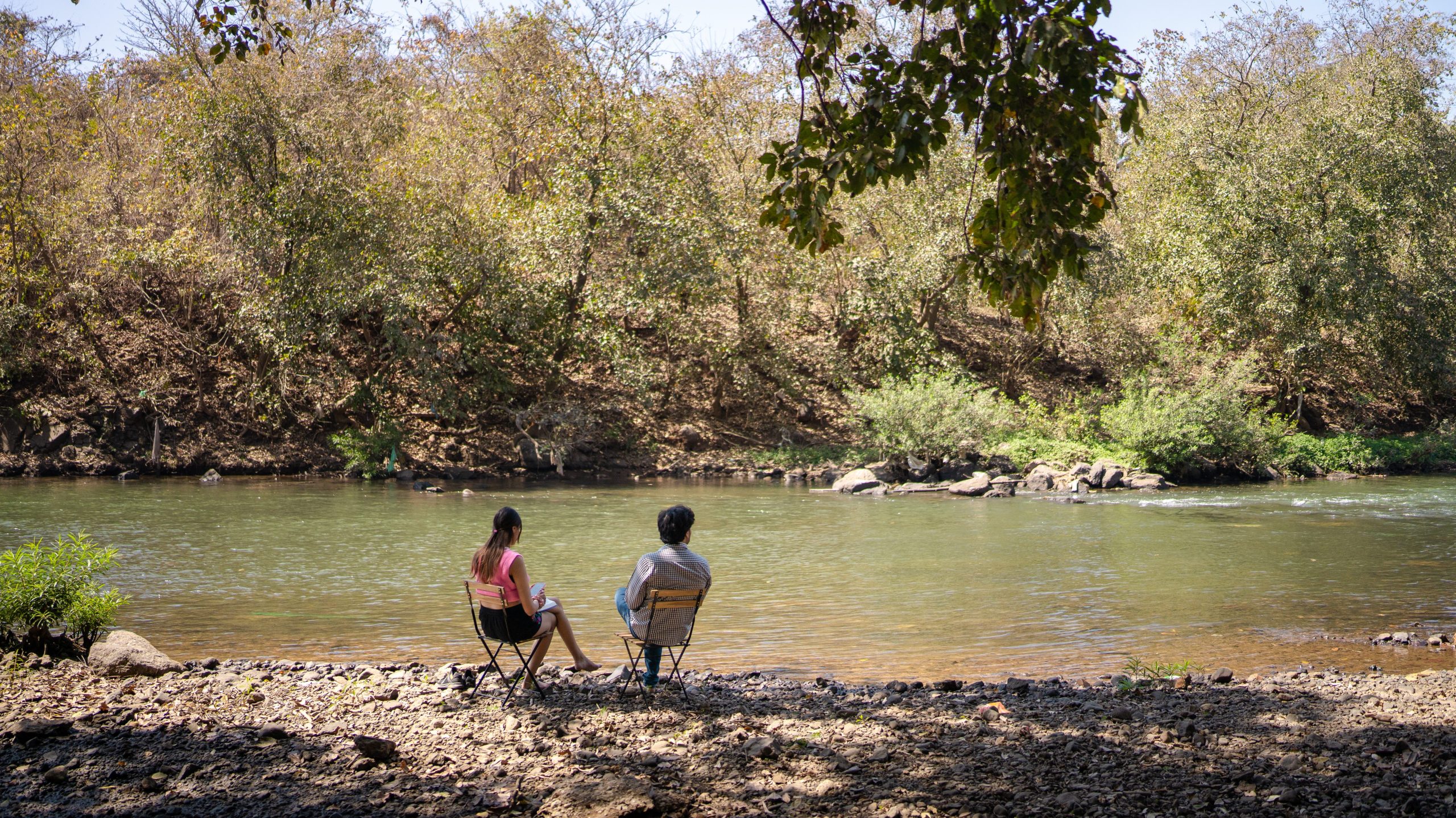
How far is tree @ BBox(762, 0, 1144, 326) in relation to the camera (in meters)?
5.12

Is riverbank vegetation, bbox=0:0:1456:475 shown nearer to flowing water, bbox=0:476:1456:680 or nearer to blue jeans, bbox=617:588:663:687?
flowing water, bbox=0:476:1456:680

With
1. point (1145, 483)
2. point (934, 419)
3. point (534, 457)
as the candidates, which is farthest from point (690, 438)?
point (1145, 483)

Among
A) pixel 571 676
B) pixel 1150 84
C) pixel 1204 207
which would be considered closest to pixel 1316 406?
pixel 1204 207

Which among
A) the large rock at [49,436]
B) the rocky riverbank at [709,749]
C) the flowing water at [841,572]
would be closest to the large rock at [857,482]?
the flowing water at [841,572]

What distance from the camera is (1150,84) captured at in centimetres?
3581

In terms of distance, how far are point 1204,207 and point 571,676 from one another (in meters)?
26.2

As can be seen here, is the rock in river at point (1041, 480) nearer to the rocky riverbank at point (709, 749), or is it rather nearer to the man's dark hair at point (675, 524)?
the rocky riverbank at point (709, 749)

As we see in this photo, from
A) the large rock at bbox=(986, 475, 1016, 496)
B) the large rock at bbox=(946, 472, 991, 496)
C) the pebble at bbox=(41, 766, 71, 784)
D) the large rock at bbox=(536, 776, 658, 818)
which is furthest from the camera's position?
the large rock at bbox=(946, 472, 991, 496)

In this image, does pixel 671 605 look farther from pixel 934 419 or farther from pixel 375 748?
pixel 934 419

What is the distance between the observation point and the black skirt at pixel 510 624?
669cm

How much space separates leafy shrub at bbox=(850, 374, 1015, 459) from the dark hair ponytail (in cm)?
2044

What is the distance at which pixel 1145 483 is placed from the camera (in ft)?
82.8

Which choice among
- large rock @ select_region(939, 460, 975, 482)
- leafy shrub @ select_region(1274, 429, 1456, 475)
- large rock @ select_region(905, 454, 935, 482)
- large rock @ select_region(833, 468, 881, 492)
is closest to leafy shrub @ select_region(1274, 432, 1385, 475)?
leafy shrub @ select_region(1274, 429, 1456, 475)

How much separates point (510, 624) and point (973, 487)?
61.6 ft
